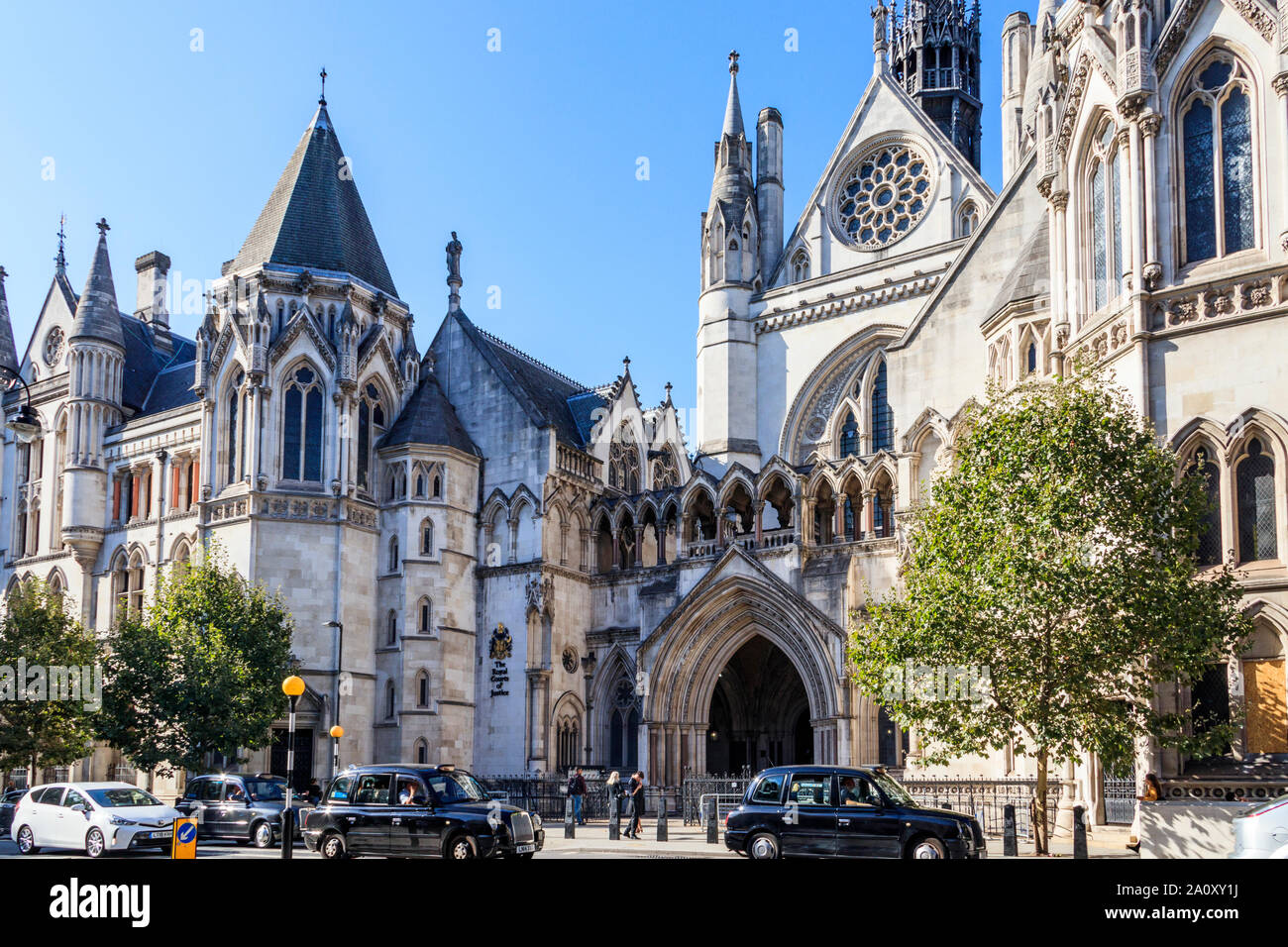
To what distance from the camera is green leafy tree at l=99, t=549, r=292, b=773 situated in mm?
34781

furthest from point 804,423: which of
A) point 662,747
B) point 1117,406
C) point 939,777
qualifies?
point 1117,406

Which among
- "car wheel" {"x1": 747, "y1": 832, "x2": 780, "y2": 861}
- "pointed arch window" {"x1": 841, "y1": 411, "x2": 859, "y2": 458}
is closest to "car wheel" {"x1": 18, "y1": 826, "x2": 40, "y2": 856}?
"car wheel" {"x1": 747, "y1": 832, "x2": 780, "y2": 861}

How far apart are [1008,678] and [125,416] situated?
36615 millimetres

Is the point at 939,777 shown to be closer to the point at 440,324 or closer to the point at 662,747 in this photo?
the point at 662,747

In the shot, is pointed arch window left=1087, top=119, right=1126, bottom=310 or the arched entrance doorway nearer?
pointed arch window left=1087, top=119, right=1126, bottom=310

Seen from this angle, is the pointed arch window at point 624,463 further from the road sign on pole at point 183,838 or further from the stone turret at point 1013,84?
the road sign on pole at point 183,838

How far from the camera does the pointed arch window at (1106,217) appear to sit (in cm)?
2683

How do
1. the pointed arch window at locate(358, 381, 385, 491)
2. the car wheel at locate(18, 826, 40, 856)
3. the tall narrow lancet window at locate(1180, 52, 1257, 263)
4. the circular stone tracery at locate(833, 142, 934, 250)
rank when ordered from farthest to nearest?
the circular stone tracery at locate(833, 142, 934, 250) < the pointed arch window at locate(358, 381, 385, 491) < the tall narrow lancet window at locate(1180, 52, 1257, 263) < the car wheel at locate(18, 826, 40, 856)

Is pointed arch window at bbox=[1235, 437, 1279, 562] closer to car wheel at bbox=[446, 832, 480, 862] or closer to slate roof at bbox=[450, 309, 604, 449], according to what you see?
car wheel at bbox=[446, 832, 480, 862]

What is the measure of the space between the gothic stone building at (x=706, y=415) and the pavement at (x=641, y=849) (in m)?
1.45

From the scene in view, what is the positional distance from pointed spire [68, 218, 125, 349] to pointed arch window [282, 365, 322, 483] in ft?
34.8
